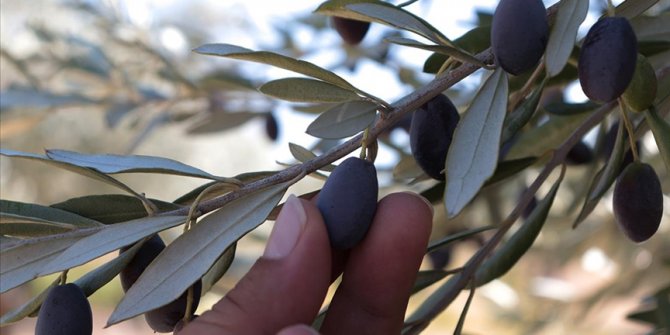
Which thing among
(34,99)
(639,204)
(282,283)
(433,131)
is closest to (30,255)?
(282,283)

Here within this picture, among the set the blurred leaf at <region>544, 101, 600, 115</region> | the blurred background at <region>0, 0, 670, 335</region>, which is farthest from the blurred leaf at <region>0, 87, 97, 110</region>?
the blurred leaf at <region>544, 101, 600, 115</region>

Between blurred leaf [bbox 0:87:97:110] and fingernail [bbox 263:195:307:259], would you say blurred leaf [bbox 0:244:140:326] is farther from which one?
blurred leaf [bbox 0:87:97:110]

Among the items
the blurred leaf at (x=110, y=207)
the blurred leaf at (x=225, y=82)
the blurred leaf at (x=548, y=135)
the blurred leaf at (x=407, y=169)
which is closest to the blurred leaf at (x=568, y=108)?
the blurred leaf at (x=548, y=135)

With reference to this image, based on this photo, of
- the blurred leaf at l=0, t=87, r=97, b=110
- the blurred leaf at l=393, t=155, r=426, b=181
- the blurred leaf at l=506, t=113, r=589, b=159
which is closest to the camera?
the blurred leaf at l=393, t=155, r=426, b=181

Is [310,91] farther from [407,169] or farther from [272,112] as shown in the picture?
[272,112]

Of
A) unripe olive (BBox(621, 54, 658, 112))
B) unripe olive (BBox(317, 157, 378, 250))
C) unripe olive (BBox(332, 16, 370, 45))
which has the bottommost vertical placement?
unripe olive (BBox(317, 157, 378, 250))

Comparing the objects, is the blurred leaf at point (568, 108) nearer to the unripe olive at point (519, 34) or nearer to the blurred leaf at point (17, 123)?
the unripe olive at point (519, 34)

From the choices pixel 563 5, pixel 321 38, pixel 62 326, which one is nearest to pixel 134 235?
pixel 62 326
